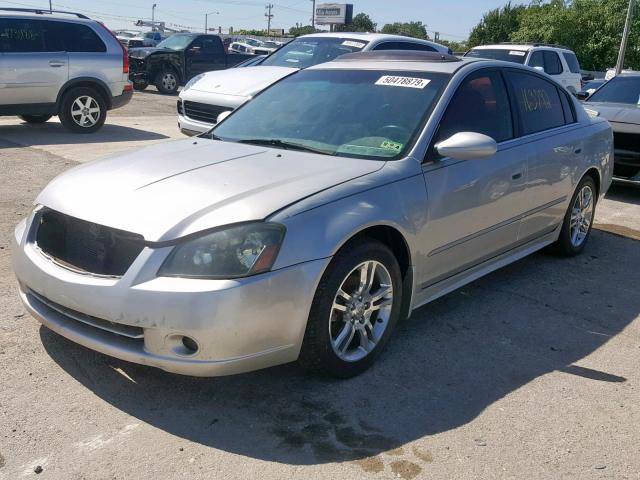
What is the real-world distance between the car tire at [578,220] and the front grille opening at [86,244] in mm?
3845

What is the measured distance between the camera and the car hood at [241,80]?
29.2ft

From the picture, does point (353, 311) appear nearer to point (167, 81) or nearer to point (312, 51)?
point (312, 51)

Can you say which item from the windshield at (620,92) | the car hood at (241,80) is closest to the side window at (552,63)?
the windshield at (620,92)

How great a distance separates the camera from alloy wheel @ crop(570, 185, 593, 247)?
5934mm

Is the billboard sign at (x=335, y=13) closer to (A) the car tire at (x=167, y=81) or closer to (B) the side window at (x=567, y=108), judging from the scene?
(A) the car tire at (x=167, y=81)

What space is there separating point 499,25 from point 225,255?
58239 mm

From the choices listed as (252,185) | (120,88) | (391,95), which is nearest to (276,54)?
(120,88)

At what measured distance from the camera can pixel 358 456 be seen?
2.97 meters

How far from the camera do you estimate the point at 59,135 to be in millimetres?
11203

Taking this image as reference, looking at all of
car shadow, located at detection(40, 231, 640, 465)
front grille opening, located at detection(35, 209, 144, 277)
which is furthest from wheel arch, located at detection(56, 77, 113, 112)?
front grille opening, located at detection(35, 209, 144, 277)

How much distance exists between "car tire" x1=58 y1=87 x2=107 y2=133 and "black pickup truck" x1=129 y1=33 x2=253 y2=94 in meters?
8.00

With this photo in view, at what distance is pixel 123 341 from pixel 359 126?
75.2 inches

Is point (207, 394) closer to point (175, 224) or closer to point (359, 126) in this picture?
point (175, 224)

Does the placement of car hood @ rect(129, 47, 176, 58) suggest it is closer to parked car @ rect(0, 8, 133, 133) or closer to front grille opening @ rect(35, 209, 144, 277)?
parked car @ rect(0, 8, 133, 133)
